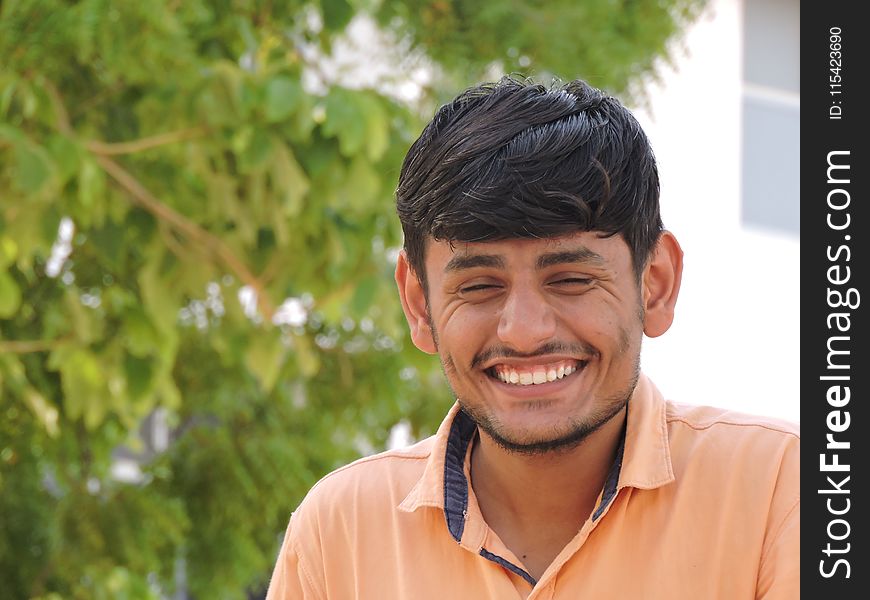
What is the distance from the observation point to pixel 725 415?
1884mm

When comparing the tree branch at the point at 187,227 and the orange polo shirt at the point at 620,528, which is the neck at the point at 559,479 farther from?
the tree branch at the point at 187,227

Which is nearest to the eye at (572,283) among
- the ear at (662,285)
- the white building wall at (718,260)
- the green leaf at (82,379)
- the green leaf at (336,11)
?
the ear at (662,285)

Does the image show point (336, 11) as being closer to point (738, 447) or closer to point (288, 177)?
point (288, 177)

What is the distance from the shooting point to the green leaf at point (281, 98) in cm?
296

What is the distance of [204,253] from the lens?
3447 mm

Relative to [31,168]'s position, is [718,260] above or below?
above

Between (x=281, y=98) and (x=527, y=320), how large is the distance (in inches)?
55.7

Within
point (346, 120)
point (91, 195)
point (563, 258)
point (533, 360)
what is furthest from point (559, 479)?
point (91, 195)

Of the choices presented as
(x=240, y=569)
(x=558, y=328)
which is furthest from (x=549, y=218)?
(x=240, y=569)

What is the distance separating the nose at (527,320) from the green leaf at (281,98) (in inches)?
53.3

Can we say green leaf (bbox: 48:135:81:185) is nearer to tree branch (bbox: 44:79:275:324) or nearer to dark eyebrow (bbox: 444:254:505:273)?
tree branch (bbox: 44:79:275:324)

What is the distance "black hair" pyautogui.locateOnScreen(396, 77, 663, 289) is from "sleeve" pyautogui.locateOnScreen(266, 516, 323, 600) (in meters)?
0.50

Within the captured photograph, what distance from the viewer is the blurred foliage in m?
3.05
